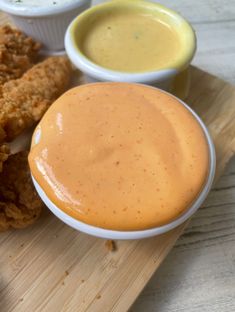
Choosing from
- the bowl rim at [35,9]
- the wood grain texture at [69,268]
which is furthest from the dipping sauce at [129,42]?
the wood grain texture at [69,268]

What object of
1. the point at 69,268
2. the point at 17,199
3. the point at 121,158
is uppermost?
the point at 121,158

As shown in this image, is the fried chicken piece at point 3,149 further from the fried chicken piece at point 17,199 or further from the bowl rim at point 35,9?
the bowl rim at point 35,9

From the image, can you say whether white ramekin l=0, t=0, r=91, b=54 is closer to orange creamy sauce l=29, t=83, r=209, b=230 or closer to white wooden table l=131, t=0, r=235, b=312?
orange creamy sauce l=29, t=83, r=209, b=230

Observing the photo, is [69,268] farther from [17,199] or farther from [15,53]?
[15,53]

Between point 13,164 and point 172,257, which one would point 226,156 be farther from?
point 13,164

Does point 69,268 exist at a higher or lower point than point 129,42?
lower

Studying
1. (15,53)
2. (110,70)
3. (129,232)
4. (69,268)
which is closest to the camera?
(129,232)

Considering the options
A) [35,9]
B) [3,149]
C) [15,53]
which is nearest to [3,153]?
[3,149]
